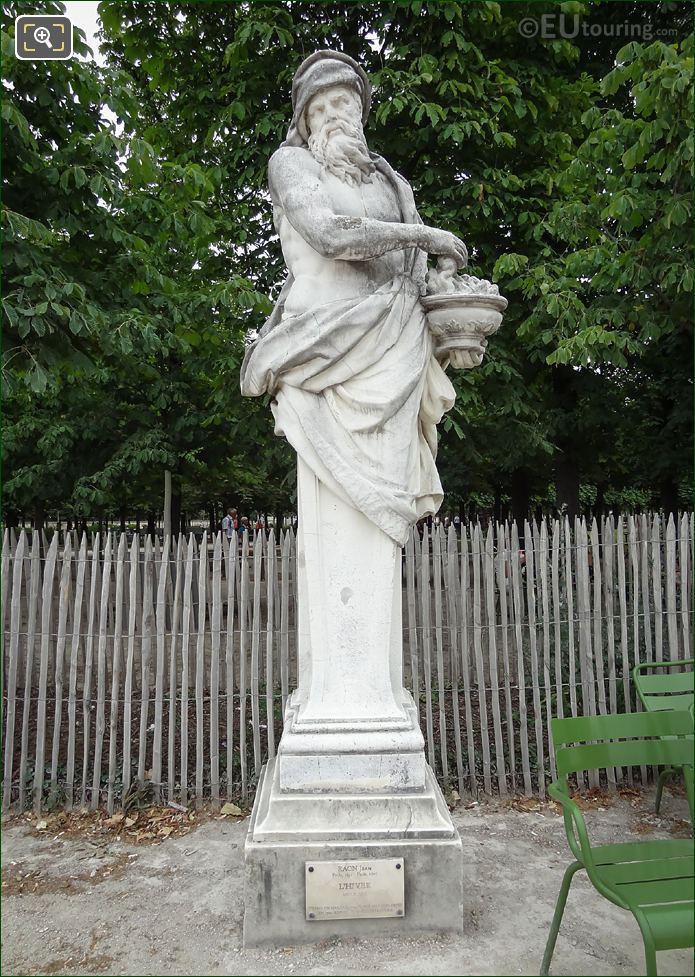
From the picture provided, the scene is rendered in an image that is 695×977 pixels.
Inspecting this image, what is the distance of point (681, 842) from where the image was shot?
2639 mm

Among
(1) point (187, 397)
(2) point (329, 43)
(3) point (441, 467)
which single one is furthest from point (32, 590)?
(3) point (441, 467)

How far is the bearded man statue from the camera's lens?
2953 millimetres

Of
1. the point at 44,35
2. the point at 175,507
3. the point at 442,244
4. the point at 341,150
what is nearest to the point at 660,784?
the point at 442,244

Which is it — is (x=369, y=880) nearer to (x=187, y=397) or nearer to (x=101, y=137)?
(x=101, y=137)

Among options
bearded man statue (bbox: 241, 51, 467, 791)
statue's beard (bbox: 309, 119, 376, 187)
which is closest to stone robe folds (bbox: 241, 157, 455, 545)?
bearded man statue (bbox: 241, 51, 467, 791)

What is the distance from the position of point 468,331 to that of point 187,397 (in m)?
7.45

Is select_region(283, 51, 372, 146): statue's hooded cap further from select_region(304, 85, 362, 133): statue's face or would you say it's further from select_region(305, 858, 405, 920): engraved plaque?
select_region(305, 858, 405, 920): engraved plaque

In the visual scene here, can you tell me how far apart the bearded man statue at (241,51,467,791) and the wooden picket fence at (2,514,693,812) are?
180cm

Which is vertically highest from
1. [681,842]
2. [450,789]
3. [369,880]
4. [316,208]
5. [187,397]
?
[187,397]

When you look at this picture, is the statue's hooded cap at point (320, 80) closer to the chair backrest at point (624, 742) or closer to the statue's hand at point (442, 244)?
the statue's hand at point (442, 244)

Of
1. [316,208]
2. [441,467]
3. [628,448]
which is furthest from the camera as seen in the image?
[628,448]

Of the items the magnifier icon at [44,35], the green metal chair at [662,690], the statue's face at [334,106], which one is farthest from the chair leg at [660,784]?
the magnifier icon at [44,35]

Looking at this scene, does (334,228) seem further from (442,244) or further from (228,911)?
(228,911)

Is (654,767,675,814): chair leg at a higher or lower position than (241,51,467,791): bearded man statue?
lower
